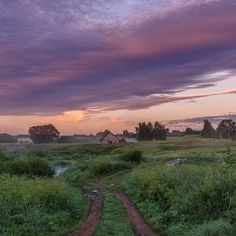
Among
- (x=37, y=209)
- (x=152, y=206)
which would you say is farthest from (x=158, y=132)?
(x=37, y=209)

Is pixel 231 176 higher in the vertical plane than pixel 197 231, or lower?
higher

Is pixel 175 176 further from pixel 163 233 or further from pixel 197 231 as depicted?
pixel 197 231

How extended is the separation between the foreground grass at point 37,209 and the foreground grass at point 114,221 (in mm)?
1467

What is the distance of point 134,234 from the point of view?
2119 cm

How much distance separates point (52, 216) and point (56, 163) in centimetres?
4959

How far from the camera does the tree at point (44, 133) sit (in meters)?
186

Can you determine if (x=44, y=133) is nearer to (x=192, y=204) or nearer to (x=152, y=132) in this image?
(x=152, y=132)

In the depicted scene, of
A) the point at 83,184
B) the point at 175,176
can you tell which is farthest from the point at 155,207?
the point at 83,184

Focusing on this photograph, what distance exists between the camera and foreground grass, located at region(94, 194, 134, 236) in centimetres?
2120

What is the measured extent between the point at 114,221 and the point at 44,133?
165 m

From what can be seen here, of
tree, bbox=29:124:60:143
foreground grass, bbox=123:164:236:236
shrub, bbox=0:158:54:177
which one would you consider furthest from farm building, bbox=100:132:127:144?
foreground grass, bbox=123:164:236:236

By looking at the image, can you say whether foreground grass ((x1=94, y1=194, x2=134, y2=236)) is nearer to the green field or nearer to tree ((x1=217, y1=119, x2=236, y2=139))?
the green field

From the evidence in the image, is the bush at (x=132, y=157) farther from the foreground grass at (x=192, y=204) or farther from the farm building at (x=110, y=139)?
the farm building at (x=110, y=139)

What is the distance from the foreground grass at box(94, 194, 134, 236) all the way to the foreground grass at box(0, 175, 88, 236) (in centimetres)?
147
